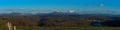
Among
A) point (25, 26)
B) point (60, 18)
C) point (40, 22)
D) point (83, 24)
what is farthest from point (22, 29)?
point (83, 24)

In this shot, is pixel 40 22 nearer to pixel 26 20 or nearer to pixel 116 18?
pixel 26 20

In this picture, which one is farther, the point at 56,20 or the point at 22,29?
the point at 56,20

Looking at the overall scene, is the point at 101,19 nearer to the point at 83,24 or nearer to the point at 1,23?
the point at 83,24

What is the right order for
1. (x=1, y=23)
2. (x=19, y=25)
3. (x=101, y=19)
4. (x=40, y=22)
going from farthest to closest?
(x=101, y=19), (x=40, y=22), (x=19, y=25), (x=1, y=23)

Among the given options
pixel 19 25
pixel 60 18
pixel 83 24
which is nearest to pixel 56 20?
pixel 60 18

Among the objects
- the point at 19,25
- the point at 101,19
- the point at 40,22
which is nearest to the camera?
the point at 19,25

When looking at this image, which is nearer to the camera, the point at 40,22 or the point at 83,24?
the point at 40,22

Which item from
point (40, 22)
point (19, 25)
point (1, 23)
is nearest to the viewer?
point (1, 23)

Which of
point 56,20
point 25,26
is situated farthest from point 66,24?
point 25,26
